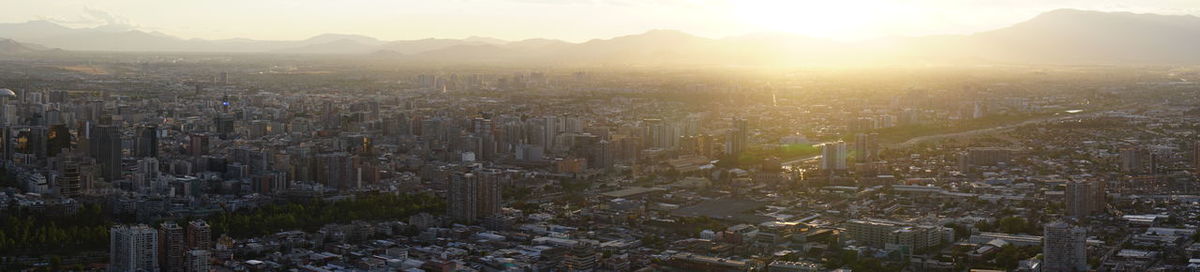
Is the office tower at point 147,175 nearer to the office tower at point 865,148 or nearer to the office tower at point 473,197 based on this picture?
the office tower at point 473,197

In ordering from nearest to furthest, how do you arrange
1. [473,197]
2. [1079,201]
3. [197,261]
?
[197,261], [473,197], [1079,201]

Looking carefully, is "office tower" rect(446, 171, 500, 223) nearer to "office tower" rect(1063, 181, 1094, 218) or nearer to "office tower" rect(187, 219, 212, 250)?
"office tower" rect(187, 219, 212, 250)

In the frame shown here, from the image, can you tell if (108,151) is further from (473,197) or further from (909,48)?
(909,48)

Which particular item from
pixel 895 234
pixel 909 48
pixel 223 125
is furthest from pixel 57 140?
pixel 909 48

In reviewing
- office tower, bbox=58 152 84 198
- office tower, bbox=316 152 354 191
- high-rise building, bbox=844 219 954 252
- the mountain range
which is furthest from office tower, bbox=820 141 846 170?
the mountain range

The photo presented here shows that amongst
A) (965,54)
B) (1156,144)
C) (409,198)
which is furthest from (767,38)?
(409,198)

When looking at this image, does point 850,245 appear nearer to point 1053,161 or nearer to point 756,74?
point 1053,161
